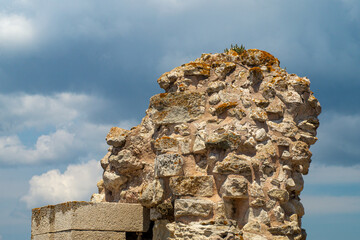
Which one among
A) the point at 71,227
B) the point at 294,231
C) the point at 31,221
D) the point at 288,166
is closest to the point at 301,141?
the point at 288,166

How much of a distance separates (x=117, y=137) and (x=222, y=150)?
2.35 metres

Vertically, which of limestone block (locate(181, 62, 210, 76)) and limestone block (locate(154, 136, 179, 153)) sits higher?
limestone block (locate(181, 62, 210, 76))

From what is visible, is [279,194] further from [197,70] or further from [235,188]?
[197,70]

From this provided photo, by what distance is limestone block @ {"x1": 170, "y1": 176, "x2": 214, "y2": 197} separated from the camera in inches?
326

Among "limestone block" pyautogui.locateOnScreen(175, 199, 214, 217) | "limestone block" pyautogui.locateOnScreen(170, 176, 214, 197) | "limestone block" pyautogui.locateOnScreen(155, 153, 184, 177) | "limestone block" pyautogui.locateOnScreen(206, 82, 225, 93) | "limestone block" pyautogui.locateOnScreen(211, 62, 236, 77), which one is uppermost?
"limestone block" pyautogui.locateOnScreen(211, 62, 236, 77)

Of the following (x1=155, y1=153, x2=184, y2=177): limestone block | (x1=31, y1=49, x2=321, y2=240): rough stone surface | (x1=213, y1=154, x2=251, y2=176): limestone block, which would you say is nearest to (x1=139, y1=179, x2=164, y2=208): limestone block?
(x1=31, y1=49, x2=321, y2=240): rough stone surface

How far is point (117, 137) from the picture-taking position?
9961mm

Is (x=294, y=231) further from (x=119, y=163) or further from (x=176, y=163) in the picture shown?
(x=119, y=163)

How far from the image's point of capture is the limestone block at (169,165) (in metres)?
8.56

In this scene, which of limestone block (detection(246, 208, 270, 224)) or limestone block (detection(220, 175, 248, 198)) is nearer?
limestone block (detection(220, 175, 248, 198))

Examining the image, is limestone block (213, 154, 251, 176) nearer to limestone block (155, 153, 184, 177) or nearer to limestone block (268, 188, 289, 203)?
limestone block (268, 188, 289, 203)

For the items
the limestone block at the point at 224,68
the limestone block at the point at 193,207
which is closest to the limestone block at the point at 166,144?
the limestone block at the point at 193,207

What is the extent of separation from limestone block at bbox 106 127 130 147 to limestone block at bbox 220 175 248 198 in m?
2.53

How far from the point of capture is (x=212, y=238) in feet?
25.7
